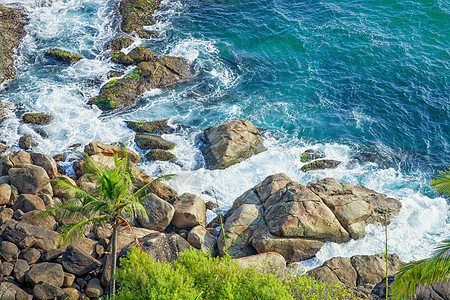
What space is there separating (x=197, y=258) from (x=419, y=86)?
37799 mm

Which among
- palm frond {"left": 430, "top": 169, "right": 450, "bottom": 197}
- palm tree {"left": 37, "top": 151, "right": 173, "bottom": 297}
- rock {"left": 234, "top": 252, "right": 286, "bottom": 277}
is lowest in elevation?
rock {"left": 234, "top": 252, "right": 286, "bottom": 277}

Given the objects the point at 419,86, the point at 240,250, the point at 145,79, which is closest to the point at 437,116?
the point at 419,86

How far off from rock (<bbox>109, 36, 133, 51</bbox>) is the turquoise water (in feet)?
5.79

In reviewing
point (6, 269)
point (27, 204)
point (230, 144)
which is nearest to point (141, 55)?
point (230, 144)

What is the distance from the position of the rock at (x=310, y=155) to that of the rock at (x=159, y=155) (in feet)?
43.9

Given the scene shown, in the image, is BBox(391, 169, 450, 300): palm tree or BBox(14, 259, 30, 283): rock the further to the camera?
BBox(14, 259, 30, 283): rock

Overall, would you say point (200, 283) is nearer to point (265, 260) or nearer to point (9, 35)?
point (265, 260)

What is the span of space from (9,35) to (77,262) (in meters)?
43.0

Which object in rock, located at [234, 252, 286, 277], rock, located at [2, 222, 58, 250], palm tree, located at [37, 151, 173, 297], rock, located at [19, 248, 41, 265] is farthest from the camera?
rock, located at [234, 252, 286, 277]

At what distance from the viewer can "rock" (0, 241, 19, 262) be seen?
24.5 meters

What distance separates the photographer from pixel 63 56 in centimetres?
5100

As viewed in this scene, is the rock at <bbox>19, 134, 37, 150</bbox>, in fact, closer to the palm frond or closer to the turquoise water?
the turquoise water

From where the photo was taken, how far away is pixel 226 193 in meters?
36.7

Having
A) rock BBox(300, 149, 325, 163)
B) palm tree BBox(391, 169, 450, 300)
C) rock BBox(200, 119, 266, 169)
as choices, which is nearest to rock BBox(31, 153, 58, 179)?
rock BBox(200, 119, 266, 169)
